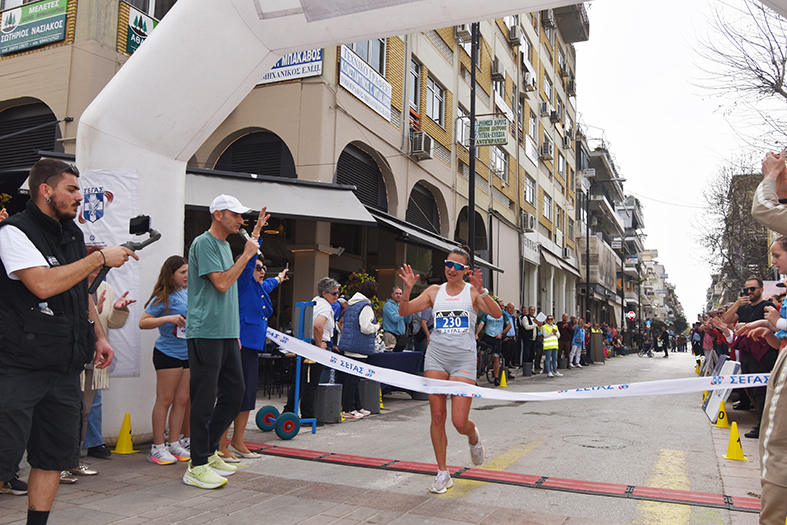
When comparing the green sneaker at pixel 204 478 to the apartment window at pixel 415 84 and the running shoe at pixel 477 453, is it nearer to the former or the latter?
the running shoe at pixel 477 453

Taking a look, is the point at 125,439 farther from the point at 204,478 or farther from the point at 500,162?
the point at 500,162

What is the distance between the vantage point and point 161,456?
5.61 meters

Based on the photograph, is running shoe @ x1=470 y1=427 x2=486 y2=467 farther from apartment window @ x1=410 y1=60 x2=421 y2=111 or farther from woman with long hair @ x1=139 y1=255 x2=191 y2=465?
apartment window @ x1=410 y1=60 x2=421 y2=111

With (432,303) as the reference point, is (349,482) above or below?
below

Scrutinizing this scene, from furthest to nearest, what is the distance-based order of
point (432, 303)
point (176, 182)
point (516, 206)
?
point (516, 206), point (176, 182), point (432, 303)

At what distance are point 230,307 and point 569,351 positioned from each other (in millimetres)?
20433

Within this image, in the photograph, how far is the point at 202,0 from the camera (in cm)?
616

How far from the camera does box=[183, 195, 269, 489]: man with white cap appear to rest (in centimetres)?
482

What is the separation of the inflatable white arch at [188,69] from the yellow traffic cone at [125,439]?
0.21 metres

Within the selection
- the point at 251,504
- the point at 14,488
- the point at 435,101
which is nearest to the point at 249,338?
the point at 251,504

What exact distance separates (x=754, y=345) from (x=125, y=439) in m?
8.05

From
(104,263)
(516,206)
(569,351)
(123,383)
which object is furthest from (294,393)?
(516,206)

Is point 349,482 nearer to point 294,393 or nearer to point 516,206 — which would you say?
point 294,393

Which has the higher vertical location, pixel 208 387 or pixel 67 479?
pixel 208 387
